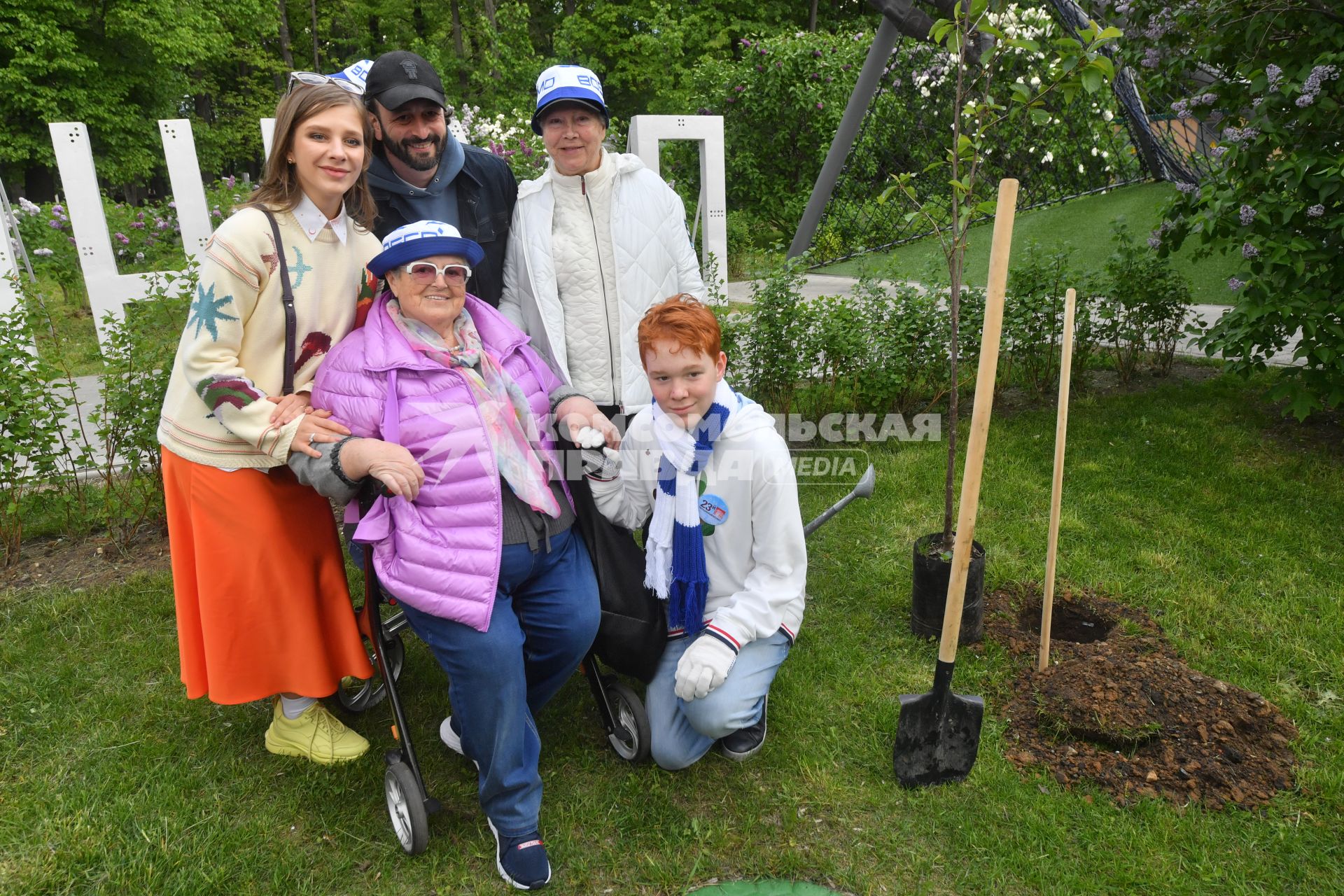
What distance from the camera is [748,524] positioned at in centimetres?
255

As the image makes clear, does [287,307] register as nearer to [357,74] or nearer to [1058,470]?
[357,74]

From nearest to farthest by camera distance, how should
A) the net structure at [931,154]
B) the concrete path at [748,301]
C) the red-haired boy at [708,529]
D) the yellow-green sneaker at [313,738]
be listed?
the red-haired boy at [708,529], the yellow-green sneaker at [313,738], the concrete path at [748,301], the net structure at [931,154]

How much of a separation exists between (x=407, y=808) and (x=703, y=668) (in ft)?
2.97

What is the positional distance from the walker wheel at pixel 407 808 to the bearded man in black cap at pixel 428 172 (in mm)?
1585

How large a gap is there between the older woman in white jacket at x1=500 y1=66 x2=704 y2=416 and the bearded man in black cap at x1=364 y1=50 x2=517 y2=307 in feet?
0.25

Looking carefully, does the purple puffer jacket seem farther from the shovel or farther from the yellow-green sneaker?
the shovel

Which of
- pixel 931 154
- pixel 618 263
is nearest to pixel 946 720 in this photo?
pixel 618 263

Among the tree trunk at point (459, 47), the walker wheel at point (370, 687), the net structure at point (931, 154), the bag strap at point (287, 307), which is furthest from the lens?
the tree trunk at point (459, 47)

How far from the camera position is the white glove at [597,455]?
241 centimetres

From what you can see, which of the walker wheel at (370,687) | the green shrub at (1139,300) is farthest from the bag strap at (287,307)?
the green shrub at (1139,300)

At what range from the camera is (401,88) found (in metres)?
2.49

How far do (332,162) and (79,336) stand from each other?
7753 millimetres

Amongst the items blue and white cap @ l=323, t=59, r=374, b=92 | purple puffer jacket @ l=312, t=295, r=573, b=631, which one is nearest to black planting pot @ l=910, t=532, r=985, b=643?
purple puffer jacket @ l=312, t=295, r=573, b=631

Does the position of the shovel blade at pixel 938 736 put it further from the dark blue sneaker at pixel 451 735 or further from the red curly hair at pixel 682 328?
the dark blue sneaker at pixel 451 735
